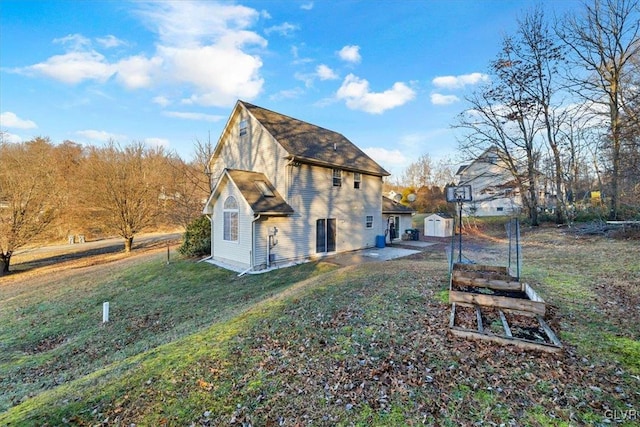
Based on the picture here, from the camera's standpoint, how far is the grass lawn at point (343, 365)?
2.82m

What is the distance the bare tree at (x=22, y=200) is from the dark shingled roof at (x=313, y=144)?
14587 mm

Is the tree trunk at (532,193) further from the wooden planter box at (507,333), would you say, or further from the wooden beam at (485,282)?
the wooden planter box at (507,333)

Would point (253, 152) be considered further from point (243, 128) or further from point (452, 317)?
point (452, 317)

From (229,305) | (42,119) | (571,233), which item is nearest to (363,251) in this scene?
(229,305)

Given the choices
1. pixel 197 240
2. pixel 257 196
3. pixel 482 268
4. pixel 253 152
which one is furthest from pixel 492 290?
pixel 197 240

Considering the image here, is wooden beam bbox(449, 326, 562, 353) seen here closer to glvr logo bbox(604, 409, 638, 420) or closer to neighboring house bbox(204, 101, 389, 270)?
glvr logo bbox(604, 409, 638, 420)

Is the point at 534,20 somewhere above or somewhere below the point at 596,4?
above

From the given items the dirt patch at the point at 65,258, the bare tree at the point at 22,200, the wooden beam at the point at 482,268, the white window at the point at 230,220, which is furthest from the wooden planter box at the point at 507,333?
the bare tree at the point at 22,200

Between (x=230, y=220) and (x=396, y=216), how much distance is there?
11748 millimetres

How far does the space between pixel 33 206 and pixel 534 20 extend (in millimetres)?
34090

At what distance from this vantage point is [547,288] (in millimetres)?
6141

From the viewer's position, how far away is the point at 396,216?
1955 centimetres

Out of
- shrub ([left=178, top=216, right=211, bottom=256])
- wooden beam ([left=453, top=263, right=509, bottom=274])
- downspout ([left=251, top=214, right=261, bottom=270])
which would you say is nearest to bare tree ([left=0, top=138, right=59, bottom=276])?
shrub ([left=178, top=216, right=211, bottom=256])

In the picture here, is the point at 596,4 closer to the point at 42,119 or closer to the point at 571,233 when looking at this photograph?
the point at 571,233
